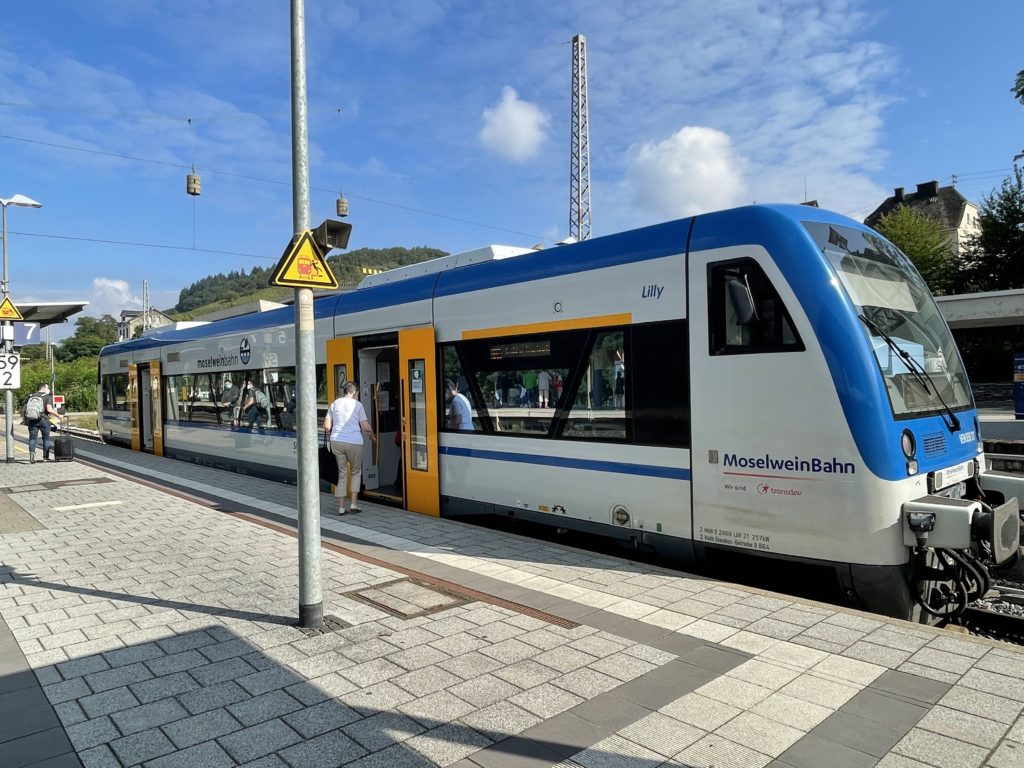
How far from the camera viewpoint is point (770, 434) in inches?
200

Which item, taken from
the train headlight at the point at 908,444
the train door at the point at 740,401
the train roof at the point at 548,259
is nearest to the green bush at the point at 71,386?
the train roof at the point at 548,259

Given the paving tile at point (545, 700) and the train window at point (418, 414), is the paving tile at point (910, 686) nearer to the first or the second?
the paving tile at point (545, 700)

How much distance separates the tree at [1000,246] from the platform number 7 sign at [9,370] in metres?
37.5

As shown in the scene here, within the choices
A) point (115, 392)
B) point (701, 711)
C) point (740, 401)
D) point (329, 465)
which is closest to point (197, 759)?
point (701, 711)

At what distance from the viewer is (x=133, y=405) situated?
18.6m

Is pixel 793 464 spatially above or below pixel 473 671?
above

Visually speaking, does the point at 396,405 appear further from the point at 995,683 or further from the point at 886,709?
the point at 995,683

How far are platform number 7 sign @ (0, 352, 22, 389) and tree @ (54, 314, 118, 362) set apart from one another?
75.9 metres

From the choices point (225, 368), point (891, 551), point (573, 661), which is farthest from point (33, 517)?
point (891, 551)

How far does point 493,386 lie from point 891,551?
161 inches

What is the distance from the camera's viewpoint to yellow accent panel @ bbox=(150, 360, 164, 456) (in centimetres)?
1681

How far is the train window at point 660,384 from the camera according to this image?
5617 millimetres

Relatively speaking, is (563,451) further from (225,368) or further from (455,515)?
(225,368)

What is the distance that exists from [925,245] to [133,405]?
1467 inches
